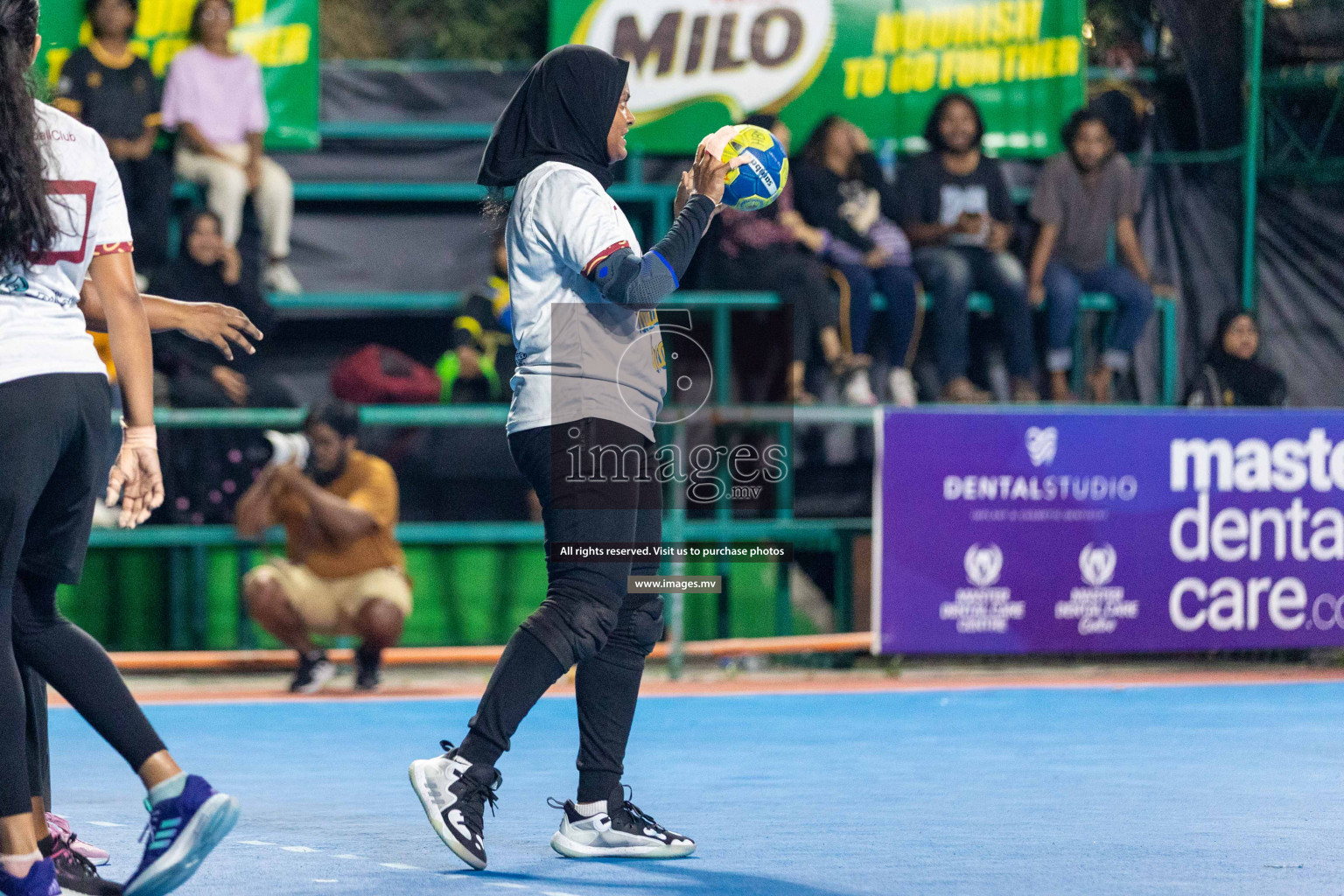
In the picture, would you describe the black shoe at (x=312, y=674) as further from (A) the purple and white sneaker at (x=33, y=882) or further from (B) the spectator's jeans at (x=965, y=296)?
(A) the purple and white sneaker at (x=33, y=882)

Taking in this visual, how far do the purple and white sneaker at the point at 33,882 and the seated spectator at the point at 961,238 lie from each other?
8.08 m

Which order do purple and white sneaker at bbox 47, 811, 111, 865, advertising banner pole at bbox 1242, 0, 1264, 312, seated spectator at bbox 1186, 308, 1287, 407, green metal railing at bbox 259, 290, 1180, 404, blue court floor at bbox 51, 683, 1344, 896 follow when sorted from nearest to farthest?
purple and white sneaker at bbox 47, 811, 111, 865 < blue court floor at bbox 51, 683, 1344, 896 < green metal railing at bbox 259, 290, 1180, 404 < seated spectator at bbox 1186, 308, 1287, 407 < advertising banner pole at bbox 1242, 0, 1264, 312

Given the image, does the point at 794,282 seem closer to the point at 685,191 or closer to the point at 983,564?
the point at 983,564

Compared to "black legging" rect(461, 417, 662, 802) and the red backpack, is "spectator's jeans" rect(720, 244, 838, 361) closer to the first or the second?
the red backpack

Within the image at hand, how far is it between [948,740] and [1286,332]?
6.56 m

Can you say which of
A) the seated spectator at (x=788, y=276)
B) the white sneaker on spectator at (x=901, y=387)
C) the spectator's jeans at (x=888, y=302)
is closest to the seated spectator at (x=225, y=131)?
the seated spectator at (x=788, y=276)

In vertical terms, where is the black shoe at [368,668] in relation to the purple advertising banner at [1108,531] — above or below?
below

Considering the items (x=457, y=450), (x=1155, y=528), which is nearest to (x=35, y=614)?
(x=1155, y=528)

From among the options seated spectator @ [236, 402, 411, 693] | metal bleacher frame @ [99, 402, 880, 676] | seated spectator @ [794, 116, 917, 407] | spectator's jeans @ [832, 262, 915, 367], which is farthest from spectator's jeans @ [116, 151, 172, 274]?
spectator's jeans @ [832, 262, 915, 367]

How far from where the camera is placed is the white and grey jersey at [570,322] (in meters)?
4.29

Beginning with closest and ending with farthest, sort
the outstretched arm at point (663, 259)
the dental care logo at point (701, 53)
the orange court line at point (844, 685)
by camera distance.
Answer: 1. the outstretched arm at point (663, 259)
2. the orange court line at point (844, 685)
3. the dental care logo at point (701, 53)

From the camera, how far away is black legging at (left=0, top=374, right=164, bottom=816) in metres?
3.52

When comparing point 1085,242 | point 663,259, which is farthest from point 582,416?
point 1085,242

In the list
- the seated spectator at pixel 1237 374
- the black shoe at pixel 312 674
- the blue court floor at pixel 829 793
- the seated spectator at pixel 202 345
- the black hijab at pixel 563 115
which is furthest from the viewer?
the seated spectator at pixel 1237 374
